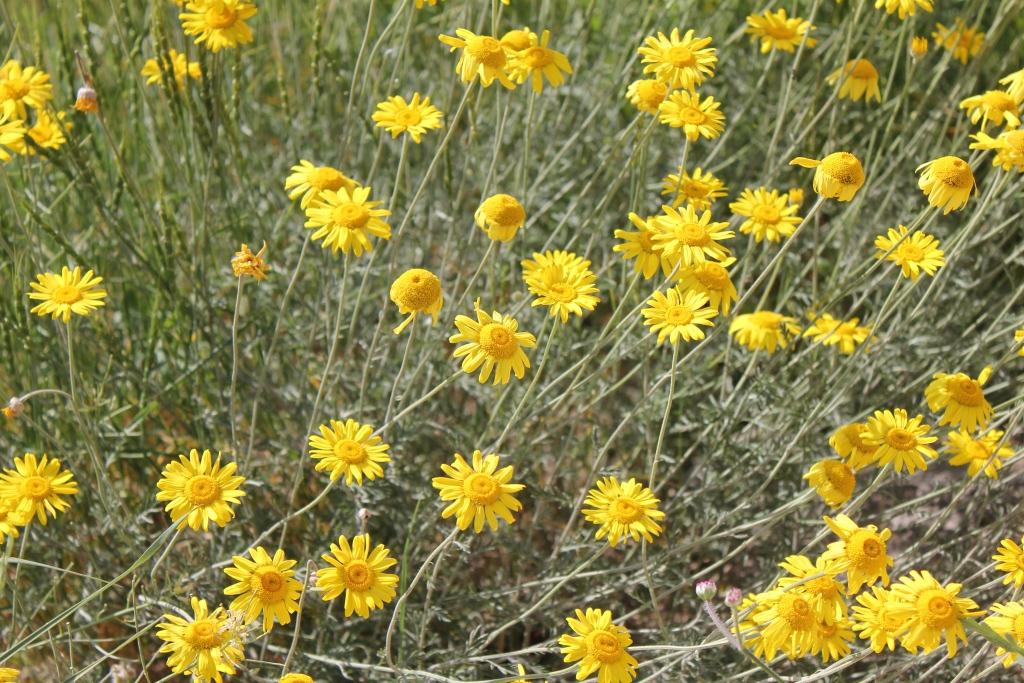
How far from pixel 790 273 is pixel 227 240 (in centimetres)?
176

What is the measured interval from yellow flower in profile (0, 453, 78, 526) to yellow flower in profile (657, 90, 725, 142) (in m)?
1.62

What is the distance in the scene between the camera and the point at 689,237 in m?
2.22

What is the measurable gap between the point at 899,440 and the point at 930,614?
0.43 metres

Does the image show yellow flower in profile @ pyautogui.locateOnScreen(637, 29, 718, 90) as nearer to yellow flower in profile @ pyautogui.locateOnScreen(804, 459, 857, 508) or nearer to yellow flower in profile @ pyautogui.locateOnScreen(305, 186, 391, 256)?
yellow flower in profile @ pyautogui.locateOnScreen(305, 186, 391, 256)

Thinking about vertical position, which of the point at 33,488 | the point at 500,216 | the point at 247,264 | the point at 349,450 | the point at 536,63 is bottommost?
the point at 33,488

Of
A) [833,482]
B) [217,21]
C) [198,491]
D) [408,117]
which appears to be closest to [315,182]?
[408,117]

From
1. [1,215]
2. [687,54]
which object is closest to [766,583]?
[687,54]

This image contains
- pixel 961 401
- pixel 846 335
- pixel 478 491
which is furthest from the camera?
pixel 846 335

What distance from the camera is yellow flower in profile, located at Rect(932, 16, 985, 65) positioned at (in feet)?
10.8

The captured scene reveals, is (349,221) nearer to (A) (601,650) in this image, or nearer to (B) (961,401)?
(A) (601,650)

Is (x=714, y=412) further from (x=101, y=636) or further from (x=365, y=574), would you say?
(x=101, y=636)

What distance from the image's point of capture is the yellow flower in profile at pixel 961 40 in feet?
10.8

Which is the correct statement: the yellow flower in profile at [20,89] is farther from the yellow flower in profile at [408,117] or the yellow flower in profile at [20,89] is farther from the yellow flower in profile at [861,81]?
the yellow flower in profile at [861,81]

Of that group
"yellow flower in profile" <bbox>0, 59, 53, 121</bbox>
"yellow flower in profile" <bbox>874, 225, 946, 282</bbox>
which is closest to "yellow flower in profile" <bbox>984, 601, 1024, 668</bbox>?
"yellow flower in profile" <bbox>874, 225, 946, 282</bbox>
